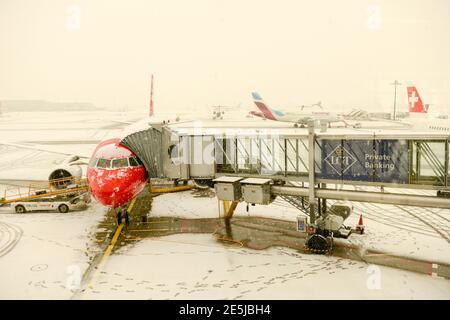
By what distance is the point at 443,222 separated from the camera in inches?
899

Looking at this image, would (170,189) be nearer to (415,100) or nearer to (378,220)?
(378,220)

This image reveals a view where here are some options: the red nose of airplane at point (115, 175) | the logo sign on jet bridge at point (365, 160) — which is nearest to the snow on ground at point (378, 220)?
the logo sign on jet bridge at point (365, 160)

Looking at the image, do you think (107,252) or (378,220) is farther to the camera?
(378,220)

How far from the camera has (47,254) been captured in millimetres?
18359

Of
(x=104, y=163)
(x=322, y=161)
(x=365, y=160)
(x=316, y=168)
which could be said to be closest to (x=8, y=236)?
(x=104, y=163)

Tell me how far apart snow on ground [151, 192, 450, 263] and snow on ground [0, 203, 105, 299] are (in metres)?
5.56

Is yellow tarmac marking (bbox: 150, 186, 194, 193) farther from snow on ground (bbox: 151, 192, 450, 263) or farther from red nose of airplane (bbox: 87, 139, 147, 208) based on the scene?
red nose of airplane (bbox: 87, 139, 147, 208)

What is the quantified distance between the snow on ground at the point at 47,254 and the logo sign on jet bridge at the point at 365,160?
486 inches

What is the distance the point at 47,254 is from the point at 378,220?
62.4 ft

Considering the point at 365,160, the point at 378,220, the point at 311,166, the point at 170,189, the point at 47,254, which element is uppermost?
the point at 365,160

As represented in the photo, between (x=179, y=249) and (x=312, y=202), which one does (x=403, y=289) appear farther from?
(x=179, y=249)

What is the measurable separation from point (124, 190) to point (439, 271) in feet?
52.1

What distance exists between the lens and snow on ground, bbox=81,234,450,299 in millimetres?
13961
